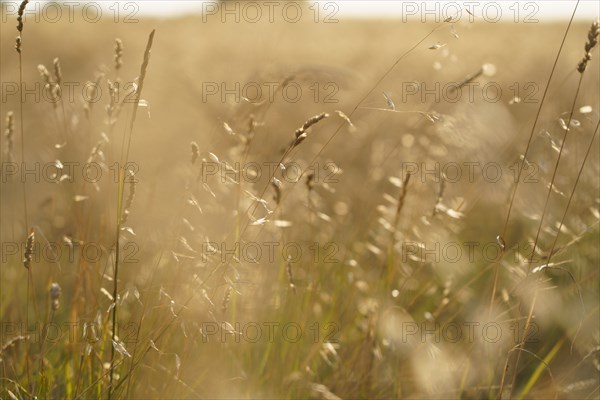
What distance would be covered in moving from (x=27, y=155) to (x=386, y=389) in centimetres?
313

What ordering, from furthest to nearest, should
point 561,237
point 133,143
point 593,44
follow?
point 133,143, point 561,237, point 593,44

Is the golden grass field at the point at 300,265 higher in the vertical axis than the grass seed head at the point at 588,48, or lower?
lower

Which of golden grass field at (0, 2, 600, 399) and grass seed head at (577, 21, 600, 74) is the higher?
grass seed head at (577, 21, 600, 74)

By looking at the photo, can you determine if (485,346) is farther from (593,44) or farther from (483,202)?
(483,202)

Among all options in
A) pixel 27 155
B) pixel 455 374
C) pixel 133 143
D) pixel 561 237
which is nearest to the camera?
pixel 455 374

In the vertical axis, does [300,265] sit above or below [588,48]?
below

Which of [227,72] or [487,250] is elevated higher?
[227,72]

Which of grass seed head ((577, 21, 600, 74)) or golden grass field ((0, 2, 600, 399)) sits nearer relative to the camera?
grass seed head ((577, 21, 600, 74))

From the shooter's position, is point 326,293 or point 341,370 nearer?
point 341,370

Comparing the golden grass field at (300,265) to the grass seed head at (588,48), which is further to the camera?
the golden grass field at (300,265)

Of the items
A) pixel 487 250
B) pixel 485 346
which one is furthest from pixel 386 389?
pixel 487 250

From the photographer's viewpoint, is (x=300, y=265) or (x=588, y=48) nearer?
(x=588, y=48)

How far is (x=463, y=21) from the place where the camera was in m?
2.17

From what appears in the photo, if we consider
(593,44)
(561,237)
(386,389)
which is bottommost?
(386,389)
